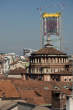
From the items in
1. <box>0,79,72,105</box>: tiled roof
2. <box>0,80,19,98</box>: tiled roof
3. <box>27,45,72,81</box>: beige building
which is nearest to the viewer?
<box>0,79,72,105</box>: tiled roof

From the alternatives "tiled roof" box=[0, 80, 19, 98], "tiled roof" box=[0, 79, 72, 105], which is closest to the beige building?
"tiled roof" box=[0, 79, 72, 105]

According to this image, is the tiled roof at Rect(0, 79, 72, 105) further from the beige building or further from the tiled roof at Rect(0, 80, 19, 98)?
the beige building

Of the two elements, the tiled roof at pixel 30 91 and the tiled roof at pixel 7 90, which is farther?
the tiled roof at pixel 7 90

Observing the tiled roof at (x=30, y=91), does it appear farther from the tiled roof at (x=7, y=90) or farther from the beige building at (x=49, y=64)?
the beige building at (x=49, y=64)

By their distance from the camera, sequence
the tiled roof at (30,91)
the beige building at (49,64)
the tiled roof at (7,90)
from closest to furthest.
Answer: the tiled roof at (30,91) → the tiled roof at (7,90) → the beige building at (49,64)

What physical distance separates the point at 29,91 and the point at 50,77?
22.3 m

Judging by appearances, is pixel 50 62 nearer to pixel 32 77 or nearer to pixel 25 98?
pixel 32 77

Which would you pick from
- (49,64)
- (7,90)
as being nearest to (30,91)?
(7,90)

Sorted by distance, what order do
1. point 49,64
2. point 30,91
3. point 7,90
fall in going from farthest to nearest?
1. point 49,64
2. point 30,91
3. point 7,90

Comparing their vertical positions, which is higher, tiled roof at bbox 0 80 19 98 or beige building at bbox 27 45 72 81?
tiled roof at bbox 0 80 19 98

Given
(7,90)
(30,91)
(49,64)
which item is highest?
(7,90)

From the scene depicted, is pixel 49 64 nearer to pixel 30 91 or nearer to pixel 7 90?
pixel 30 91

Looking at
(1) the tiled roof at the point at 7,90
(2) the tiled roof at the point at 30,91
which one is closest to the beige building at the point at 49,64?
(2) the tiled roof at the point at 30,91

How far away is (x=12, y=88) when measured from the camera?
41562mm
